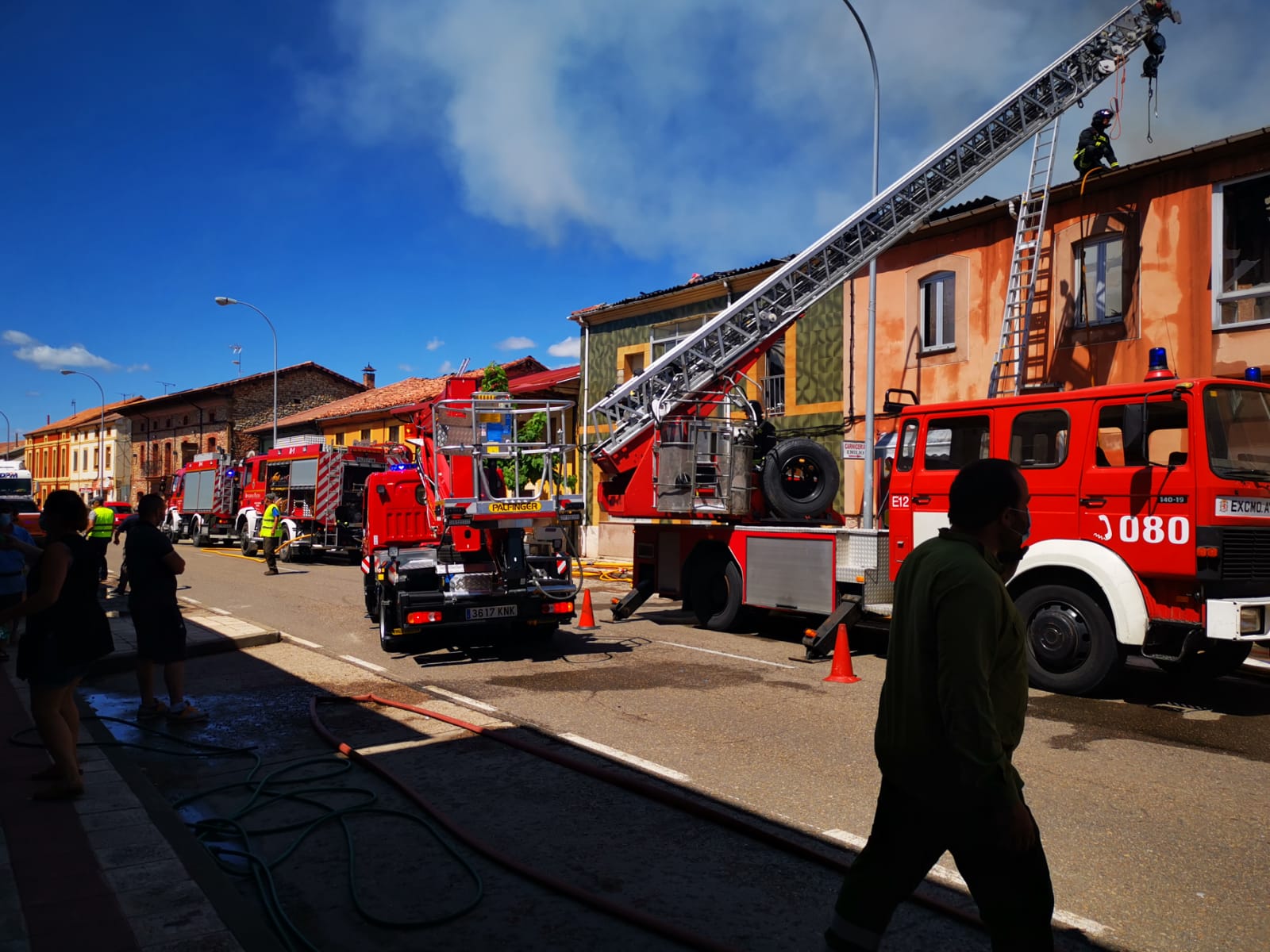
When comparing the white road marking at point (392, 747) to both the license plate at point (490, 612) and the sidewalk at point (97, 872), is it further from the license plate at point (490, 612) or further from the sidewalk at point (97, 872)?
the license plate at point (490, 612)

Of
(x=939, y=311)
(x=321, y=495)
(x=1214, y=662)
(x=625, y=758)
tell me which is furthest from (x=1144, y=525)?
(x=321, y=495)

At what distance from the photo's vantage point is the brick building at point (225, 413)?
167 ft

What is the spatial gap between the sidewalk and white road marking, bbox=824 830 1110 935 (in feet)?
9.13

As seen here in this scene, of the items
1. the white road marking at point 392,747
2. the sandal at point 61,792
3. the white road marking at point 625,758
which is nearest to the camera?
the sandal at point 61,792

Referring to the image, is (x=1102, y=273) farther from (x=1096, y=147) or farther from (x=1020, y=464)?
(x=1020, y=464)

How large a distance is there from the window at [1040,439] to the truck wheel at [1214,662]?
76.9 inches

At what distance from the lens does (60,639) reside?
16.3ft

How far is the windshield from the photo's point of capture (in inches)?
284

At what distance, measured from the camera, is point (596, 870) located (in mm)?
4254

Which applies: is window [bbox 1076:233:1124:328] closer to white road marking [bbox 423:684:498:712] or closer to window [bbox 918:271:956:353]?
window [bbox 918:271:956:353]

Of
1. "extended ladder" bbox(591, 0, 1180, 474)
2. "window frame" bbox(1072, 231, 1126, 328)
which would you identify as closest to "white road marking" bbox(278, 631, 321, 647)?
"extended ladder" bbox(591, 0, 1180, 474)

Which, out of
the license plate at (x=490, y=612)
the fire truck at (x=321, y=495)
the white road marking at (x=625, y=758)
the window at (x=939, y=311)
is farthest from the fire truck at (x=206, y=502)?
the white road marking at (x=625, y=758)

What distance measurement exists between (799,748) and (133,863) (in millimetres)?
3966

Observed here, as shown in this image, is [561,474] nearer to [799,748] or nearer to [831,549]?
[831,549]
